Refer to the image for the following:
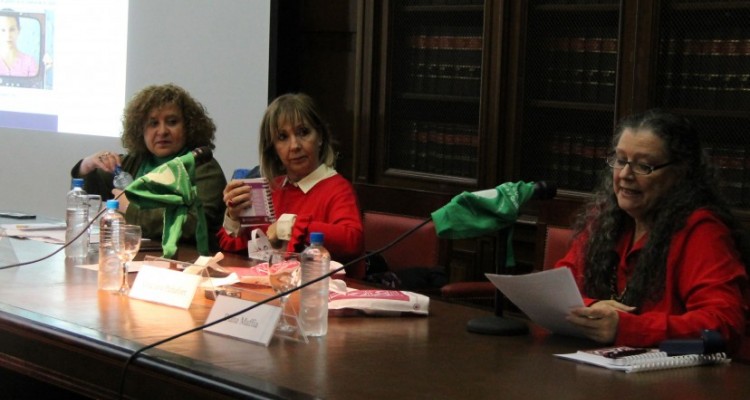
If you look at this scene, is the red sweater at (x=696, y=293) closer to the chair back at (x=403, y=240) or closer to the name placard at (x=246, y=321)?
the name placard at (x=246, y=321)

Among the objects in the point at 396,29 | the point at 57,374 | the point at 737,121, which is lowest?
the point at 57,374

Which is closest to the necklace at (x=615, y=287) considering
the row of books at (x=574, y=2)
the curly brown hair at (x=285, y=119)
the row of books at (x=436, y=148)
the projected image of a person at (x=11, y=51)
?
the curly brown hair at (x=285, y=119)

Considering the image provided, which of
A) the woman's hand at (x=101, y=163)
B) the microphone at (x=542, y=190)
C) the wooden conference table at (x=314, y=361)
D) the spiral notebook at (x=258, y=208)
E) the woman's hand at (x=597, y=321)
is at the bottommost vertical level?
the wooden conference table at (x=314, y=361)

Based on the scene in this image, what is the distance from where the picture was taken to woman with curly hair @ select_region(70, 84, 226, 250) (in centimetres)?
373

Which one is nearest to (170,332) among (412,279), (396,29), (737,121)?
(412,279)

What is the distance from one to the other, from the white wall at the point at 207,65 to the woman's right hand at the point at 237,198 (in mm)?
1936

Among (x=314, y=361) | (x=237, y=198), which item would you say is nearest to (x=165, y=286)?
(x=314, y=361)

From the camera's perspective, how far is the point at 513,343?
2221mm

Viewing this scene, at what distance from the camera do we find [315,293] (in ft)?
7.31

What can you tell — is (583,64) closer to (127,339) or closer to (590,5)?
(590,5)

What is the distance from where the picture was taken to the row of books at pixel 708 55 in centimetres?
373

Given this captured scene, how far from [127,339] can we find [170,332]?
0.10m

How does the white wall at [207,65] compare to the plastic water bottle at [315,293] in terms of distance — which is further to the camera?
the white wall at [207,65]

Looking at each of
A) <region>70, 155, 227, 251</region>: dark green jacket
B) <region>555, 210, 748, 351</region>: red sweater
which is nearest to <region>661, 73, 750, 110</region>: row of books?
<region>555, 210, 748, 351</region>: red sweater
